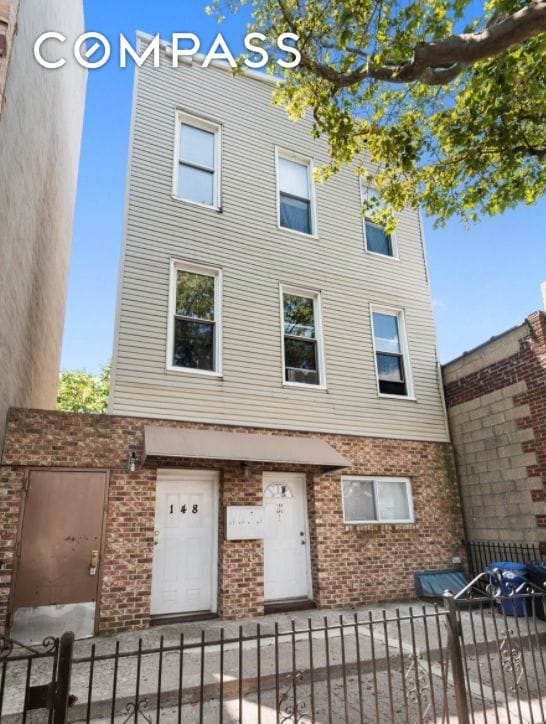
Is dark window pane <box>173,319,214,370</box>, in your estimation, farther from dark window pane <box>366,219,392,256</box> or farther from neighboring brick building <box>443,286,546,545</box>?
neighboring brick building <box>443,286,546,545</box>

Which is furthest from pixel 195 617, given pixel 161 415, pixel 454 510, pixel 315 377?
pixel 454 510

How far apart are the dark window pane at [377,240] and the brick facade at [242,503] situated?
186 inches

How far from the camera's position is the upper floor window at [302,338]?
30.8 ft

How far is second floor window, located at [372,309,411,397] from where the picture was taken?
33.8 ft

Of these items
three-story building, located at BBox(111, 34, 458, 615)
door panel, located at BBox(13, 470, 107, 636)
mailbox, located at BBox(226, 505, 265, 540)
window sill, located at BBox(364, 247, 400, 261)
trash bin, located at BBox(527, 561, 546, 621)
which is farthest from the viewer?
window sill, located at BBox(364, 247, 400, 261)

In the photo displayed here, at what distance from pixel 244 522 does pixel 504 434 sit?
209 inches

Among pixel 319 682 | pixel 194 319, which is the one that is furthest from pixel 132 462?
pixel 319 682

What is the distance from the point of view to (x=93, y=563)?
21.9 ft

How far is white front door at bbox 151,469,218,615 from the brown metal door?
39.4 inches

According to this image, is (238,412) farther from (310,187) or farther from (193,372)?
(310,187)

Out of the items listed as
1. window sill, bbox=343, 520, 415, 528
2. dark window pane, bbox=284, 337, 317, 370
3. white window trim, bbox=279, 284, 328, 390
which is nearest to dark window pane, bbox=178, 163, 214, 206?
white window trim, bbox=279, 284, 328, 390

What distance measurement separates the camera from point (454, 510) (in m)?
9.78

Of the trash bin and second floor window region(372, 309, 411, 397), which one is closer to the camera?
the trash bin

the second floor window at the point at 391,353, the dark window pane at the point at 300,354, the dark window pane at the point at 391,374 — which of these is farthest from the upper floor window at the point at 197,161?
the dark window pane at the point at 391,374
